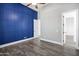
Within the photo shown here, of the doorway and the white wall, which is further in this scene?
the white wall

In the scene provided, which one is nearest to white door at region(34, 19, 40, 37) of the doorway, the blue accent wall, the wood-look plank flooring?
the blue accent wall

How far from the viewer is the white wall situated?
2469 millimetres

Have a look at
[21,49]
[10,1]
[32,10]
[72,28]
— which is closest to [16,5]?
[10,1]

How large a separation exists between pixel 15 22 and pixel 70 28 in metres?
1.42

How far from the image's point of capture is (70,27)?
94.0 inches

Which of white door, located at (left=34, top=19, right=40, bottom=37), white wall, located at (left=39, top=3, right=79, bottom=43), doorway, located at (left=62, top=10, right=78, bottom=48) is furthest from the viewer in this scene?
white door, located at (left=34, top=19, right=40, bottom=37)

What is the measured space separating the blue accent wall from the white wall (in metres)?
0.27

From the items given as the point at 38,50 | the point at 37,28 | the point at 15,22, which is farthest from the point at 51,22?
the point at 15,22

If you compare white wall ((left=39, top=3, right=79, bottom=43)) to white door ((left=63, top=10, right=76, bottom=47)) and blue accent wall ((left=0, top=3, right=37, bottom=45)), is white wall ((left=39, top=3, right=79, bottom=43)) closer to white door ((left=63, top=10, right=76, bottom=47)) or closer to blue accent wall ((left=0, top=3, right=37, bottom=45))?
white door ((left=63, top=10, right=76, bottom=47))

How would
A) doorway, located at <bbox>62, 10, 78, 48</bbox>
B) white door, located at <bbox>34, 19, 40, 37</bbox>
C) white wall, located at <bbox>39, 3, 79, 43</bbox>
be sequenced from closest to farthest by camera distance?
1. doorway, located at <bbox>62, 10, 78, 48</bbox>
2. white wall, located at <bbox>39, 3, 79, 43</bbox>
3. white door, located at <bbox>34, 19, 40, 37</bbox>

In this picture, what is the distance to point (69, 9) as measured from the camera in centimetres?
237

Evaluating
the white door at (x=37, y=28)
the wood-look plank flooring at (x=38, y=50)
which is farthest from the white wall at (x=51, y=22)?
the wood-look plank flooring at (x=38, y=50)

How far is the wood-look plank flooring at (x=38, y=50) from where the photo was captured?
94.1 inches

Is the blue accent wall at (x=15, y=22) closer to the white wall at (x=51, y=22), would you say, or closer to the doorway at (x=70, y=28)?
the white wall at (x=51, y=22)
